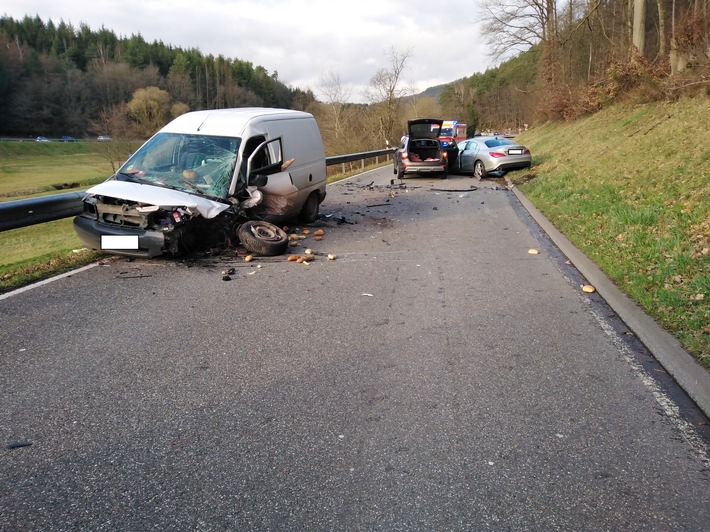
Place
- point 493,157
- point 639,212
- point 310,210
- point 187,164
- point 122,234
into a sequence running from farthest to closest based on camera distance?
point 493,157 < point 310,210 < point 639,212 < point 187,164 < point 122,234

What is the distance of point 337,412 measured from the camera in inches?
140

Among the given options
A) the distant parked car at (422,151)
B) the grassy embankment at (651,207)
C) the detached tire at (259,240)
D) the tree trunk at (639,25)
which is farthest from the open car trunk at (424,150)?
the detached tire at (259,240)

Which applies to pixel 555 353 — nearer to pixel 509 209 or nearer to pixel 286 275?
pixel 286 275

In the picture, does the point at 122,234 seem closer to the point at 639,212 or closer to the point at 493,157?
the point at 639,212

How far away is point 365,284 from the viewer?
6.73 metres

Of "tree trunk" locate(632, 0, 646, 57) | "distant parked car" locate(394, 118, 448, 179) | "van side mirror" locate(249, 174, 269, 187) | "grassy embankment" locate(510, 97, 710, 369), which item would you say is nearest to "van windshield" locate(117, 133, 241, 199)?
"van side mirror" locate(249, 174, 269, 187)

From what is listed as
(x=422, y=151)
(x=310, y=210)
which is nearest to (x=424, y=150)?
(x=422, y=151)

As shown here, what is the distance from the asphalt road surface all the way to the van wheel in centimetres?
433

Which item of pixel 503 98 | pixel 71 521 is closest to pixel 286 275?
pixel 71 521

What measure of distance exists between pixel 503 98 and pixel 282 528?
124692mm

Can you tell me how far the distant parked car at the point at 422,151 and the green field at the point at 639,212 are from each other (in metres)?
2.98

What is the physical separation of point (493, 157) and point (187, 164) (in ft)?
47.9

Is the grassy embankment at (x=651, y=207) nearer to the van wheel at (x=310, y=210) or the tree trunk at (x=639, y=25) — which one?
the van wheel at (x=310, y=210)

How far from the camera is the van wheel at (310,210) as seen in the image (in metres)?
10.9
